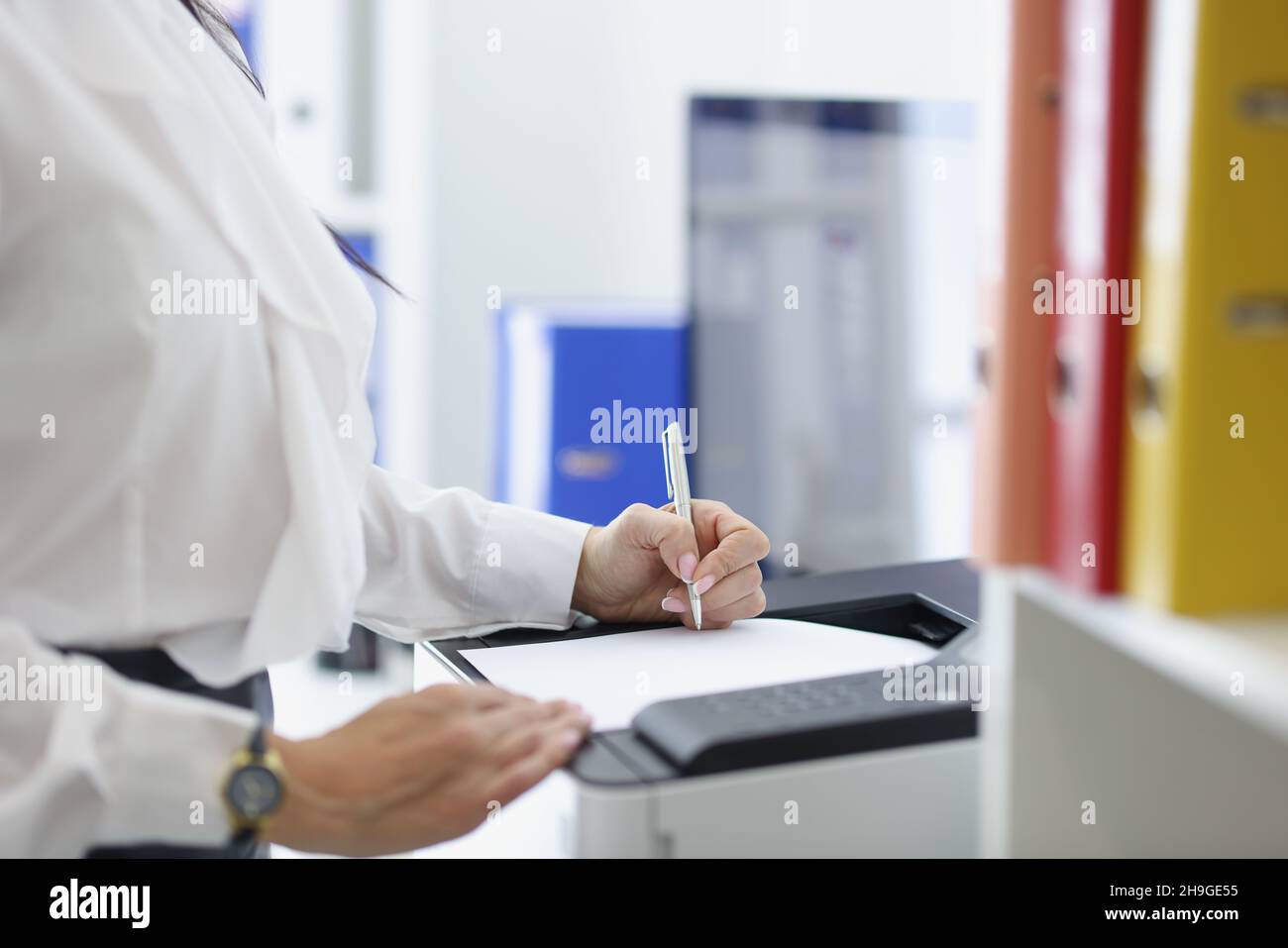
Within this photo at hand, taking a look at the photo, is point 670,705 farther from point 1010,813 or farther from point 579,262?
point 579,262

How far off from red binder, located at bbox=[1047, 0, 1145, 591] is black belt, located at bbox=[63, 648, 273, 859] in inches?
17.3

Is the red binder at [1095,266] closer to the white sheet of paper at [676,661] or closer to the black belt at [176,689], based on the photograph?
the white sheet of paper at [676,661]

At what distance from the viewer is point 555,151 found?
2877 mm

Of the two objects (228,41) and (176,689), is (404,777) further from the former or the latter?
(228,41)

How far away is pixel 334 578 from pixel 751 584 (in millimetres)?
316

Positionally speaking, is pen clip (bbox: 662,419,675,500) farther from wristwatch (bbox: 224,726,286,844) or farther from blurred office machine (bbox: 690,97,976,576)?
blurred office machine (bbox: 690,97,976,576)

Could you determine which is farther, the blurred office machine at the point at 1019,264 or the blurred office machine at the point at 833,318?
the blurred office machine at the point at 833,318

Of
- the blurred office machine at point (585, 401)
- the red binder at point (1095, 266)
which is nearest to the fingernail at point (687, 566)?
the red binder at point (1095, 266)

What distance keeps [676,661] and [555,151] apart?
2.31 meters

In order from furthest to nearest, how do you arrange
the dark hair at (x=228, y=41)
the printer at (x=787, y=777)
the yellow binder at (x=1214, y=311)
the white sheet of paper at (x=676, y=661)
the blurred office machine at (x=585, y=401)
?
the blurred office machine at (x=585, y=401)
the dark hair at (x=228, y=41)
the white sheet of paper at (x=676, y=661)
the printer at (x=787, y=777)
the yellow binder at (x=1214, y=311)

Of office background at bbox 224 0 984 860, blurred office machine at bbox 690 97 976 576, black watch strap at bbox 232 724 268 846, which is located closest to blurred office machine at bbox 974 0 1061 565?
black watch strap at bbox 232 724 268 846

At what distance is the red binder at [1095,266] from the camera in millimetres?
411

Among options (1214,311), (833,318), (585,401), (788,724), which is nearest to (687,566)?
Answer: (788,724)
